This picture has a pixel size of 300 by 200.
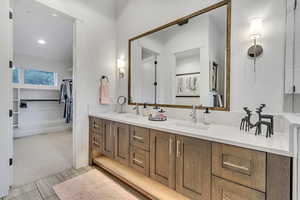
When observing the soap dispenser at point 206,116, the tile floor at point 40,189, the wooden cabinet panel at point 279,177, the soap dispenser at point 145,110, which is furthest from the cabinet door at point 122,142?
the wooden cabinet panel at point 279,177

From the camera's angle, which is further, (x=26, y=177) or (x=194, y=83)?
(x=26, y=177)

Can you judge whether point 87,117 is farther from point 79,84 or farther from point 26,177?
point 26,177

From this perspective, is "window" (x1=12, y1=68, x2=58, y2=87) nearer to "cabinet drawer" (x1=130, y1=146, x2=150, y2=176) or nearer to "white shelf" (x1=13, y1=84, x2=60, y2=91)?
"white shelf" (x1=13, y1=84, x2=60, y2=91)

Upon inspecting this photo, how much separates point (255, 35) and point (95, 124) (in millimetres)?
2498

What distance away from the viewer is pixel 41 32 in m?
3.49

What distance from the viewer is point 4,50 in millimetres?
1818

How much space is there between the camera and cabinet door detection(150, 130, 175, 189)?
142cm

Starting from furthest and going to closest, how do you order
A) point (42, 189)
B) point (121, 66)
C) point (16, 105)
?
point (16, 105)
point (121, 66)
point (42, 189)

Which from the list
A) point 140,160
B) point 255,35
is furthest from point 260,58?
point 140,160

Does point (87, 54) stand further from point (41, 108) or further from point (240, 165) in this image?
point (41, 108)

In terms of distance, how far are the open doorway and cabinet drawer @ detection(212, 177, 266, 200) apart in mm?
2399

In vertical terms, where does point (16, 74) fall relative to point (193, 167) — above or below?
above

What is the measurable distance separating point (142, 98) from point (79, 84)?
1117mm

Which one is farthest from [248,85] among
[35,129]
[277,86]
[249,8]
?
[35,129]
